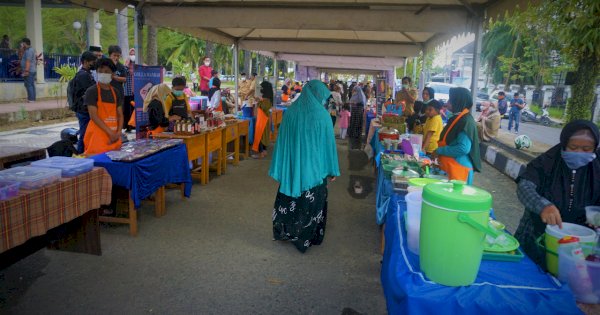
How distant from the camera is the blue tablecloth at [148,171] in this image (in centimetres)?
403

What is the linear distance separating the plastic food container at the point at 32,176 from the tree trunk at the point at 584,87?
10.1 m

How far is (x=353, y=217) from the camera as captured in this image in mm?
5340

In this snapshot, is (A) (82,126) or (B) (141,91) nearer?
(A) (82,126)

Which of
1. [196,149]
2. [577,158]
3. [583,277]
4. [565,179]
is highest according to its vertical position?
[577,158]

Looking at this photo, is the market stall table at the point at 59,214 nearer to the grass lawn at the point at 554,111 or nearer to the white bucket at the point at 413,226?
the white bucket at the point at 413,226

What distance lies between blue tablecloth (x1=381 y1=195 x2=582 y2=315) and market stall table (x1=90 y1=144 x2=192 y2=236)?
3070 millimetres

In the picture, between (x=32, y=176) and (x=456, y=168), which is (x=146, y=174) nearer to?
(x=32, y=176)

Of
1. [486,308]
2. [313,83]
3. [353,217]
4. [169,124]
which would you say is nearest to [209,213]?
[169,124]

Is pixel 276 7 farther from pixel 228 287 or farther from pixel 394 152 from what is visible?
pixel 228 287

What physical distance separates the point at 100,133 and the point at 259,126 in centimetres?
477

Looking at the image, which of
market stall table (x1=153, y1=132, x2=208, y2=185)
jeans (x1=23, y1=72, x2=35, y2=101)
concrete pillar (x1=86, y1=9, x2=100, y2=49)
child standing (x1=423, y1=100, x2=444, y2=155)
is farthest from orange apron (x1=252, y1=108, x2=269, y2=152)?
concrete pillar (x1=86, y1=9, x2=100, y2=49)

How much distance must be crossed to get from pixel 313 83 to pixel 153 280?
2340mm

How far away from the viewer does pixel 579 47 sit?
7516 mm

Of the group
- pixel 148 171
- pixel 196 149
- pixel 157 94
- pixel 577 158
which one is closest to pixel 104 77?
pixel 148 171
